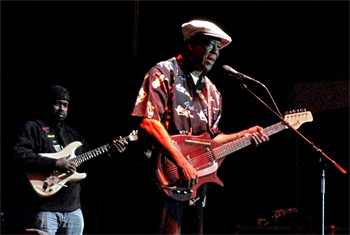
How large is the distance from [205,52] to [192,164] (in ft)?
2.18

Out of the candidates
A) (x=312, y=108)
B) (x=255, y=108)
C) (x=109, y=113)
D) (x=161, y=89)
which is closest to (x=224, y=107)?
(x=255, y=108)

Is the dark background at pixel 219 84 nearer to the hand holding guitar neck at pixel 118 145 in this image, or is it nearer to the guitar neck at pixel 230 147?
the hand holding guitar neck at pixel 118 145

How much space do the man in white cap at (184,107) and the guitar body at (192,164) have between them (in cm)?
4

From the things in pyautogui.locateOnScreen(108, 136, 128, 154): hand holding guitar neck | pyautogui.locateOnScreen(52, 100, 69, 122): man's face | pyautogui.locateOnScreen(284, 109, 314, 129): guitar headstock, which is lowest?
pyautogui.locateOnScreen(108, 136, 128, 154): hand holding guitar neck

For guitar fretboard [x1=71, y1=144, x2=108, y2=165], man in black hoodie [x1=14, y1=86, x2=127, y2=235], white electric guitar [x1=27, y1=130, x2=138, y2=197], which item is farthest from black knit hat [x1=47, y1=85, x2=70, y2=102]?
guitar fretboard [x1=71, y1=144, x2=108, y2=165]

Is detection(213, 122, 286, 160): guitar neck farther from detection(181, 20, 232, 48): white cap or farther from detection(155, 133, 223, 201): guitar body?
detection(181, 20, 232, 48): white cap

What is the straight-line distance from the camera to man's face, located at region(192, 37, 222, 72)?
288 cm

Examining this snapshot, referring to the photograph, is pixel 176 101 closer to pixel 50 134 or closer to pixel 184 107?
pixel 184 107

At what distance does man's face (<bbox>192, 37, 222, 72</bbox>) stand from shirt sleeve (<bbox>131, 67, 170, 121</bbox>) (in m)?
0.25

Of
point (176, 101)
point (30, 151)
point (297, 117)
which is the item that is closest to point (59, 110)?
point (30, 151)

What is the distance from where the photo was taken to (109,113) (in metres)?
5.67

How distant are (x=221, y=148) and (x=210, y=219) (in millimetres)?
2420

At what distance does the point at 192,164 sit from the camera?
2.88 meters

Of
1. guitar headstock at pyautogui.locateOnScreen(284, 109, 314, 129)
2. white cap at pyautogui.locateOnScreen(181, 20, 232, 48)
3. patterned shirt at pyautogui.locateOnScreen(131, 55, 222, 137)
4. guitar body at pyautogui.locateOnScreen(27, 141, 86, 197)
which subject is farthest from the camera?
guitar body at pyautogui.locateOnScreen(27, 141, 86, 197)
